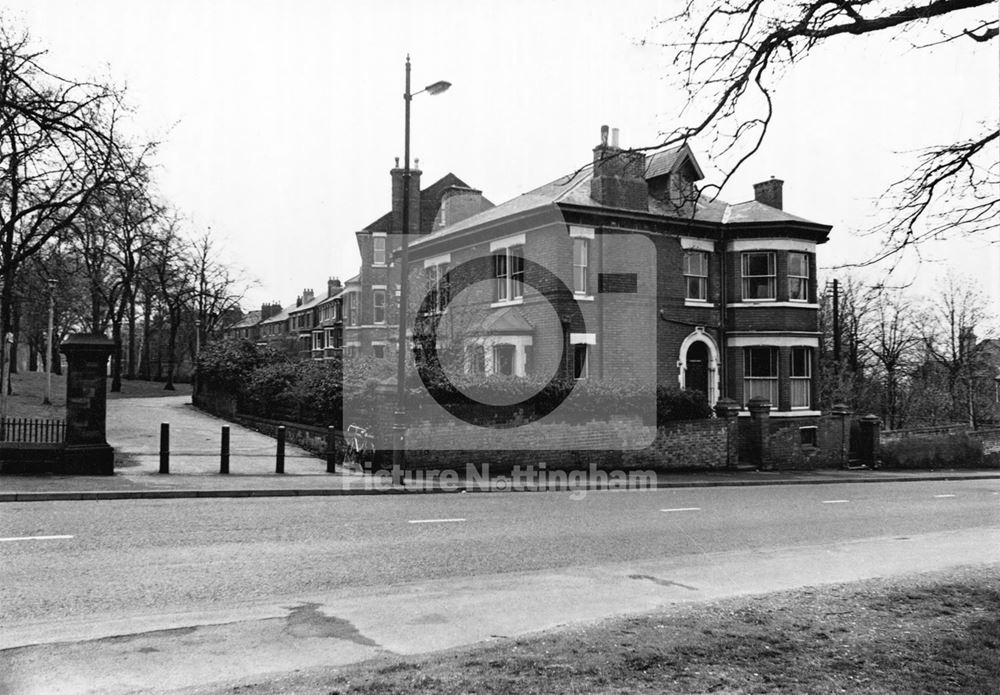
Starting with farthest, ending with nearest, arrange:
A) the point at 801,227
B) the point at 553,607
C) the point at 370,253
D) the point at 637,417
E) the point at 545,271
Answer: the point at 370,253, the point at 801,227, the point at 545,271, the point at 637,417, the point at 553,607

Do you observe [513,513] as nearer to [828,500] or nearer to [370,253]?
[828,500]

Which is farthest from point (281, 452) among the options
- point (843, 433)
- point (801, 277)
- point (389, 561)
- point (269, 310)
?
point (269, 310)

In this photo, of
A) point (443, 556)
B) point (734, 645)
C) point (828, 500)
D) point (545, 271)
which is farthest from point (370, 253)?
point (734, 645)

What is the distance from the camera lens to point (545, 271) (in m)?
26.6

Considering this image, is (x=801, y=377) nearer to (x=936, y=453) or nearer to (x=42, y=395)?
(x=936, y=453)

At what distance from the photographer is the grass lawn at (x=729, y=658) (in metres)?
4.85

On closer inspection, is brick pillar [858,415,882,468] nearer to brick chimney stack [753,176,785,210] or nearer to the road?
brick chimney stack [753,176,785,210]

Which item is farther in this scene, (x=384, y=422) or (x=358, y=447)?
(x=358, y=447)

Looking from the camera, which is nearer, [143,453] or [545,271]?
[143,453]

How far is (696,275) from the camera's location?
28750 mm

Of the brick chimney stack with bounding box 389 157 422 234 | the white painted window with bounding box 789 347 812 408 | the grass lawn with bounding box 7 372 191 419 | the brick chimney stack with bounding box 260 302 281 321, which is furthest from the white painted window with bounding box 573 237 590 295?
the brick chimney stack with bounding box 260 302 281 321

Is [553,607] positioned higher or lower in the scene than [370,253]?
lower

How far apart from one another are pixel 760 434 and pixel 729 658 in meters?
19.8

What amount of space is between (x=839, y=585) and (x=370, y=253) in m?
48.5
